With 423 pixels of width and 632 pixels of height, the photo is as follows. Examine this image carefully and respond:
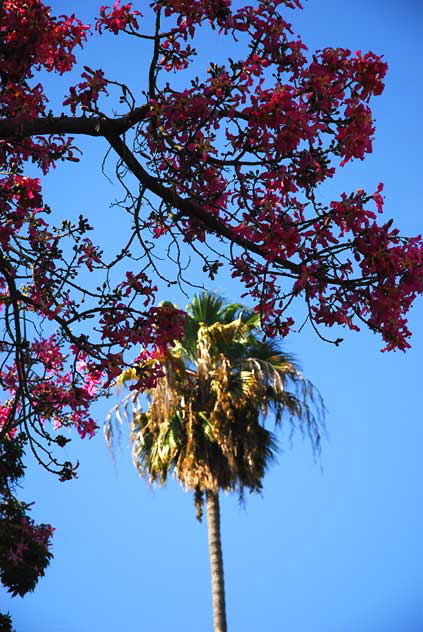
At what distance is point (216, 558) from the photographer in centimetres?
2250

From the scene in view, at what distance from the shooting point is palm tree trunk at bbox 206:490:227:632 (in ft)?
71.6

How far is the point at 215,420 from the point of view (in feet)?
70.1

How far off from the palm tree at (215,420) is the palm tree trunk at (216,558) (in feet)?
0.07

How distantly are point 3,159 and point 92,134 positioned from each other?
62 cm

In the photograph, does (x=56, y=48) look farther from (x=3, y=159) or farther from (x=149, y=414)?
(x=149, y=414)

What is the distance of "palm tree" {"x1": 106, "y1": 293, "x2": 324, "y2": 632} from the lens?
21.4m

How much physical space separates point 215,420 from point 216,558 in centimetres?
350

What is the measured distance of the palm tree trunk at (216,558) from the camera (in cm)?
2181

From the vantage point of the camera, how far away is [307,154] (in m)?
5.75

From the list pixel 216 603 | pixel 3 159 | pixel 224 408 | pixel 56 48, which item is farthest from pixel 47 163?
pixel 216 603

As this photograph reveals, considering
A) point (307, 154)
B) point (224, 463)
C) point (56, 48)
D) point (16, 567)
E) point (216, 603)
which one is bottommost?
point (16, 567)

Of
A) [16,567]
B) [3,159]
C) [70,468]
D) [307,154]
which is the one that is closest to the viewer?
[307,154]

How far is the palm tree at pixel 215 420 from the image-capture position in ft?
70.2

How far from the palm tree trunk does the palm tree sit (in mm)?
22
